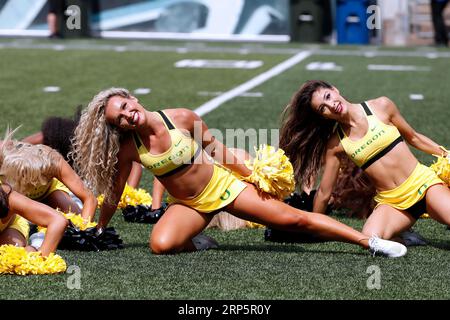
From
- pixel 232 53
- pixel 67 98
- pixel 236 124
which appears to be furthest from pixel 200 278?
pixel 232 53

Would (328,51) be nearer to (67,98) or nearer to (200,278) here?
(67,98)

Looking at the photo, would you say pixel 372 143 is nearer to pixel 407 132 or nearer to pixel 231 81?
pixel 407 132

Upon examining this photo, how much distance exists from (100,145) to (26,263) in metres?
0.98

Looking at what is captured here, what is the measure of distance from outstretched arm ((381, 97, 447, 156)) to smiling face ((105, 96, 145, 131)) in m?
1.63

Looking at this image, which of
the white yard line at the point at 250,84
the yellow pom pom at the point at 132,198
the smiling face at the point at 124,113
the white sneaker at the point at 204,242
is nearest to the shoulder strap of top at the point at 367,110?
the white sneaker at the point at 204,242

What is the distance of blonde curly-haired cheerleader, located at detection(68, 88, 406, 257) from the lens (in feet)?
20.7

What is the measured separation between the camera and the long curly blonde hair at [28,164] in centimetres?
673

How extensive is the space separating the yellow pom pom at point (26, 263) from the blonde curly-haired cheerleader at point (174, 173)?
0.74 metres

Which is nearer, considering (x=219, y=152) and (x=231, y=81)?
(x=219, y=152)

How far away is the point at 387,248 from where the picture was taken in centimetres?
614

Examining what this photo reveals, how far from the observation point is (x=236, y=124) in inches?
450

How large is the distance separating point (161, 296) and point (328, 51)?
49.1 feet

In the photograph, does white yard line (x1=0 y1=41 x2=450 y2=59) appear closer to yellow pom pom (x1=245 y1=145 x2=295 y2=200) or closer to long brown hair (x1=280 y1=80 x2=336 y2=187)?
long brown hair (x1=280 y1=80 x2=336 y2=187)

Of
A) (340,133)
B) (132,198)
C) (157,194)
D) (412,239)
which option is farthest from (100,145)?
(412,239)
